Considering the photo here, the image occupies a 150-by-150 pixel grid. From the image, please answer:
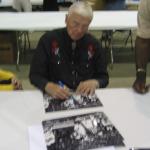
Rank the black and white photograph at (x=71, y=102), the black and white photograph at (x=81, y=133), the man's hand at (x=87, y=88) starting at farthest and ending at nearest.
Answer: the man's hand at (x=87, y=88) → the black and white photograph at (x=71, y=102) → the black and white photograph at (x=81, y=133)

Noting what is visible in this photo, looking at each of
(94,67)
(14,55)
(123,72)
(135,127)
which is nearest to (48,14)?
(14,55)

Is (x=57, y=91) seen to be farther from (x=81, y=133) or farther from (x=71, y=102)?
(x=81, y=133)

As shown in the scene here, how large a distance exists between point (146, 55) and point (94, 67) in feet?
1.10

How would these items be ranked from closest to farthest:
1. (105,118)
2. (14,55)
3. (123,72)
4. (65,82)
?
(105,118)
(65,82)
(123,72)
(14,55)

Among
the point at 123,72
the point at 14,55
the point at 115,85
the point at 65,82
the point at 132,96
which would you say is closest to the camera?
the point at 132,96

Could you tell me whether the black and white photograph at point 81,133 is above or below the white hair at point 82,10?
below

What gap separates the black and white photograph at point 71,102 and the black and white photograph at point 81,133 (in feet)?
0.47

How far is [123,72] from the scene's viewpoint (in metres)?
4.23

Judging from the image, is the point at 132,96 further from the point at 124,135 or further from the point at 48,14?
the point at 48,14

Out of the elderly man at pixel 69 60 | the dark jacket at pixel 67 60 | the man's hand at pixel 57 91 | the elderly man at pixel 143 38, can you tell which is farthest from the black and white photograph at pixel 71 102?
the elderly man at pixel 143 38

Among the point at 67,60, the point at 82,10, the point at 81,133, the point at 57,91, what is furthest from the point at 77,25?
the point at 81,133

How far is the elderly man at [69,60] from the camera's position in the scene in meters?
1.90

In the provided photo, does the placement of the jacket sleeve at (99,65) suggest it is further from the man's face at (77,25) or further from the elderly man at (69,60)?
the man's face at (77,25)

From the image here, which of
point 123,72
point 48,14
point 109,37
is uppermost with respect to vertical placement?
point 48,14
